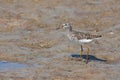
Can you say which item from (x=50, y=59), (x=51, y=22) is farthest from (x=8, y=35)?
(x=50, y=59)

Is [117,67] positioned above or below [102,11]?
below

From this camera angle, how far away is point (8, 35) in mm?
22297

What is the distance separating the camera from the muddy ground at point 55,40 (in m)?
16.3

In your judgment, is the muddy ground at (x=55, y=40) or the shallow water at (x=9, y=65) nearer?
the muddy ground at (x=55, y=40)

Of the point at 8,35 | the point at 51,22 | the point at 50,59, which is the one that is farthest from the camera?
the point at 51,22

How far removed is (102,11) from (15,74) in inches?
447

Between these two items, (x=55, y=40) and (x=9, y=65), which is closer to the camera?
(x=9, y=65)

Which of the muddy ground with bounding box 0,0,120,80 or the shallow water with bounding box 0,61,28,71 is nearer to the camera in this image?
the muddy ground with bounding box 0,0,120,80

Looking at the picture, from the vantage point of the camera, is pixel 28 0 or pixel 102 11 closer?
pixel 102 11

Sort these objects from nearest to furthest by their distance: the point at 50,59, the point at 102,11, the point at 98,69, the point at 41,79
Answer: the point at 41,79 → the point at 98,69 → the point at 50,59 → the point at 102,11

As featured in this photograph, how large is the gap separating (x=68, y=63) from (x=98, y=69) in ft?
4.70

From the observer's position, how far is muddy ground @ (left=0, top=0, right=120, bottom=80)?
53.5 feet

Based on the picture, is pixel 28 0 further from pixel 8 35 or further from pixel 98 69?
pixel 98 69

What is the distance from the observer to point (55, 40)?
21.3m
